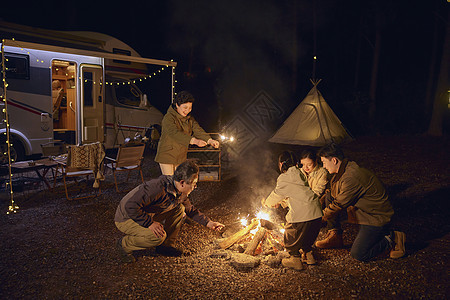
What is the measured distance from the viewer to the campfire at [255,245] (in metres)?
3.55

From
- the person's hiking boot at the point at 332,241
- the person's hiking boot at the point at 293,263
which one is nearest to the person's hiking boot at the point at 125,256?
the person's hiking boot at the point at 293,263

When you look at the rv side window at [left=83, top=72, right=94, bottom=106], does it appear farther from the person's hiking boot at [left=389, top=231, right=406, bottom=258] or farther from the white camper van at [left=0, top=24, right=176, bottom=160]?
the person's hiking boot at [left=389, top=231, right=406, bottom=258]

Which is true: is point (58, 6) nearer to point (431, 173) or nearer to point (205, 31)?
point (205, 31)

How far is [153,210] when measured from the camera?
3518 millimetres

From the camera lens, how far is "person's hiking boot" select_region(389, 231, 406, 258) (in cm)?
367

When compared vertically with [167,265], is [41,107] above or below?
above

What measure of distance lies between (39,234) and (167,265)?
6.21ft

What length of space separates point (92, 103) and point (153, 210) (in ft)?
20.6

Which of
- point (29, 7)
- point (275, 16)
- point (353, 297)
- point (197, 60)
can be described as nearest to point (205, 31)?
point (197, 60)

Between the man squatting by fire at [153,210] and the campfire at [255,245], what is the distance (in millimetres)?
579

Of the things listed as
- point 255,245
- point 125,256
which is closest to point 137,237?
point 125,256

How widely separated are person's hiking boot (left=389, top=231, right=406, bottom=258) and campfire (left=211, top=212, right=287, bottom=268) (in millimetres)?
1149

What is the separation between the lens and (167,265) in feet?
11.5

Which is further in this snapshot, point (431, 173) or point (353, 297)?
point (431, 173)
